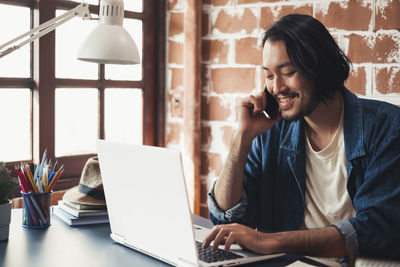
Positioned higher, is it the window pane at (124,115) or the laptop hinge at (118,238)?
the window pane at (124,115)

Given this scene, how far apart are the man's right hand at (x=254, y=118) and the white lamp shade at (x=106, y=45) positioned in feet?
1.33

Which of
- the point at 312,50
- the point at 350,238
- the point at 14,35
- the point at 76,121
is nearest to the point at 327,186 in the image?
the point at 350,238

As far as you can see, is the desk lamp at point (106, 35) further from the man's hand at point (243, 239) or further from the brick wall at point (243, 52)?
the brick wall at point (243, 52)

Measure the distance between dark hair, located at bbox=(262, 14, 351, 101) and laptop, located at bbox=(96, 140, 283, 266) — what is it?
583mm

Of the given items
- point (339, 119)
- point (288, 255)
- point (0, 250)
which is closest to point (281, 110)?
point (339, 119)

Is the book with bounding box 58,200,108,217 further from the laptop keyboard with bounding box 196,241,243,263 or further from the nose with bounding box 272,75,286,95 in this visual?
the nose with bounding box 272,75,286,95

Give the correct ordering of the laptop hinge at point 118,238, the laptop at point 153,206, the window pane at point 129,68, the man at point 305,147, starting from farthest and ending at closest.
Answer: the window pane at point 129,68 < the man at point 305,147 < the laptop hinge at point 118,238 < the laptop at point 153,206

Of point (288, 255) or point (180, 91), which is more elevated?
point (180, 91)

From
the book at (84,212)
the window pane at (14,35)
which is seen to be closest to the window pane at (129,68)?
the window pane at (14,35)

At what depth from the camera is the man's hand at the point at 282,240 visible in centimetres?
116

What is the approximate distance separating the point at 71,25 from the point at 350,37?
1.18 m

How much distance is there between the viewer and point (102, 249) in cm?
124

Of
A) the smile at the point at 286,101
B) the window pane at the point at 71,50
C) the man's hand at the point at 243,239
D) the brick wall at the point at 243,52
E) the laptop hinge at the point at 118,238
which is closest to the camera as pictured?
the man's hand at the point at 243,239

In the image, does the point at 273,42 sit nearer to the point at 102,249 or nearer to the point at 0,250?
the point at 102,249
